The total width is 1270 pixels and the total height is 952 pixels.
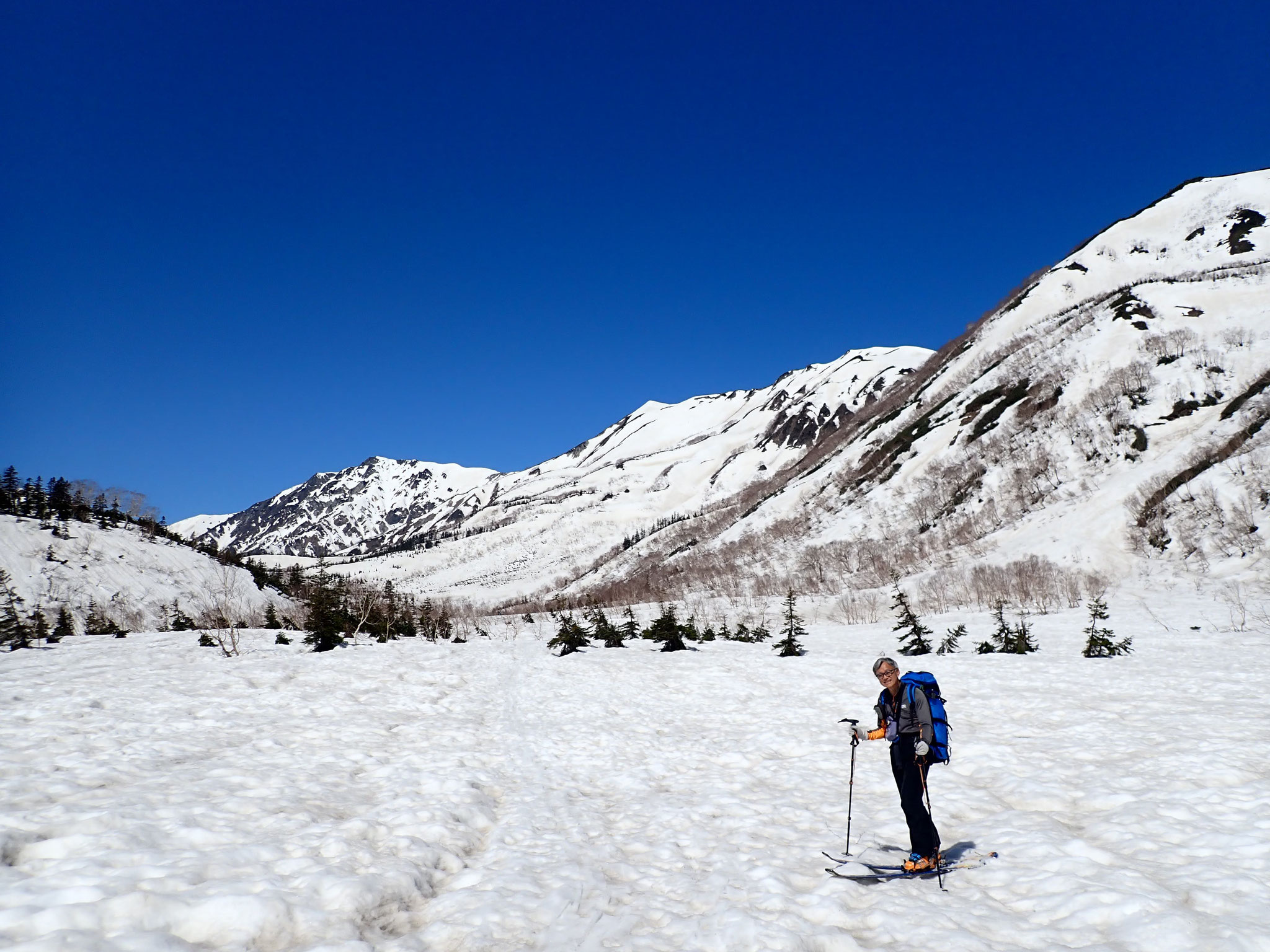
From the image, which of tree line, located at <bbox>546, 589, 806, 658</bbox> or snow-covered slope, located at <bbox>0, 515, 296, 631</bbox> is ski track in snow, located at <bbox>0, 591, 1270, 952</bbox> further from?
snow-covered slope, located at <bbox>0, 515, 296, 631</bbox>

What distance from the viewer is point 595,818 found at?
28.8 ft

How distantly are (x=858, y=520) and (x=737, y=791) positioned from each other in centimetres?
6466

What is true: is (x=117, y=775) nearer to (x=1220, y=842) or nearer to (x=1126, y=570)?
(x=1220, y=842)

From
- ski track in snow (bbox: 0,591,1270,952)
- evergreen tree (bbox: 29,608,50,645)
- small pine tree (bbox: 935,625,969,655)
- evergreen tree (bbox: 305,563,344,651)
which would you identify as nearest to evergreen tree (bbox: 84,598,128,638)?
evergreen tree (bbox: 29,608,50,645)

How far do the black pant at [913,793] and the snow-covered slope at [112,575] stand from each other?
1952 inches

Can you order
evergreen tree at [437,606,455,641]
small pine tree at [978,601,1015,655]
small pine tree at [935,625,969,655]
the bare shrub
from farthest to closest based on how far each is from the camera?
the bare shrub, evergreen tree at [437,606,455,641], small pine tree at [935,625,969,655], small pine tree at [978,601,1015,655]

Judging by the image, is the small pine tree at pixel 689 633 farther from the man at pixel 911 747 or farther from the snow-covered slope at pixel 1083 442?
the snow-covered slope at pixel 1083 442

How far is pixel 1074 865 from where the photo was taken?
6.62 meters

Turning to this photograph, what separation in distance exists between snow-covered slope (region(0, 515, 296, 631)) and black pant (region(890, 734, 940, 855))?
49.6 meters

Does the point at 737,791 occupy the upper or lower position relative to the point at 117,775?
lower

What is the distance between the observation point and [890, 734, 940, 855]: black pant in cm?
686

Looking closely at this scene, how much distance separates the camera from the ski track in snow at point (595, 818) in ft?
17.7

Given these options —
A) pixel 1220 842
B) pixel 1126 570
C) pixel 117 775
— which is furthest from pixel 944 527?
pixel 117 775

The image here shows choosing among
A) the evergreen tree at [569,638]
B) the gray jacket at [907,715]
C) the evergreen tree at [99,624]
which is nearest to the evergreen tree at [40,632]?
the evergreen tree at [99,624]
